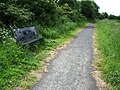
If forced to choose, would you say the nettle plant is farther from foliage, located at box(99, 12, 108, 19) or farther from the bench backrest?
foliage, located at box(99, 12, 108, 19)

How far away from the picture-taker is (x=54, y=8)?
1919cm

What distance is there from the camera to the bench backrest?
11273 millimetres

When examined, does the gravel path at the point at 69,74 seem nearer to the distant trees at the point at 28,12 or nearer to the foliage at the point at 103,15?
the distant trees at the point at 28,12

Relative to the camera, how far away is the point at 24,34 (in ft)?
39.4

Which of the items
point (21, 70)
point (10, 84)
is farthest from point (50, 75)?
point (10, 84)

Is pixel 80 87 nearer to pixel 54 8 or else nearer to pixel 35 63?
pixel 35 63

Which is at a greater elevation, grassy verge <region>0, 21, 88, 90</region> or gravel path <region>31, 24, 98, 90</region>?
grassy verge <region>0, 21, 88, 90</region>

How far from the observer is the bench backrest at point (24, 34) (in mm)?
11273

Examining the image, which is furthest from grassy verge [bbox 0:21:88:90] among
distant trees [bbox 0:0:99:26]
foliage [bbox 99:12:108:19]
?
foliage [bbox 99:12:108:19]

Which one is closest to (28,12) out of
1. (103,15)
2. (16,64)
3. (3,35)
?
(3,35)

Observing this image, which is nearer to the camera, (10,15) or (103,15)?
(10,15)

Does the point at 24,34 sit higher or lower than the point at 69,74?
higher

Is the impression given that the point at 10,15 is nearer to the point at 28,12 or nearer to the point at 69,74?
the point at 28,12

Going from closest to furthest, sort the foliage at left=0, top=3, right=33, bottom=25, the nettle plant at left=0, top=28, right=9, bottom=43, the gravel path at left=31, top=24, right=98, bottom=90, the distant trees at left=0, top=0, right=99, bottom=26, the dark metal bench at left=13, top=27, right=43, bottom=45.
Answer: the gravel path at left=31, top=24, right=98, bottom=90, the nettle plant at left=0, top=28, right=9, bottom=43, the dark metal bench at left=13, top=27, right=43, bottom=45, the foliage at left=0, top=3, right=33, bottom=25, the distant trees at left=0, top=0, right=99, bottom=26
